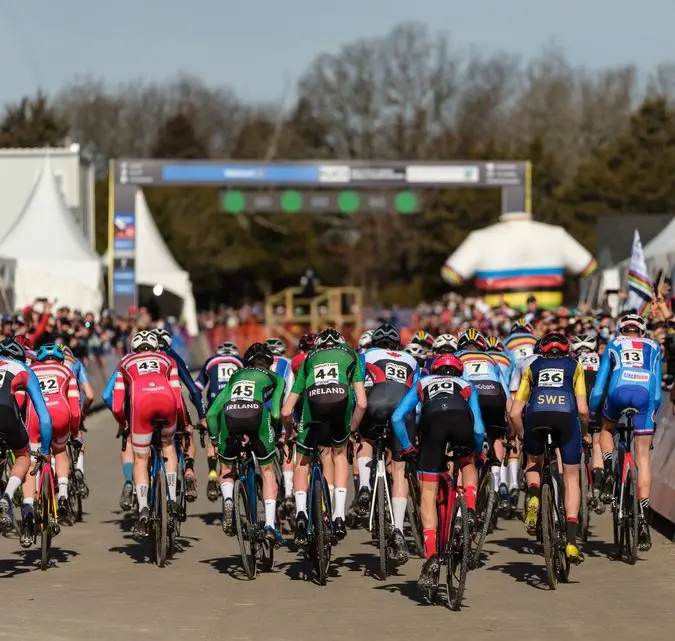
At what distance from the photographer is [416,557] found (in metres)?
13.3

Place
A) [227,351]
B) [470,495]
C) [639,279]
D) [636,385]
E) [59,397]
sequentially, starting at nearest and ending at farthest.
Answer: [470,495] < [636,385] < [59,397] < [227,351] < [639,279]

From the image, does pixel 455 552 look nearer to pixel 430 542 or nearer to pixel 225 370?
pixel 430 542

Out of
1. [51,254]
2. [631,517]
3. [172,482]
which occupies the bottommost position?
[631,517]

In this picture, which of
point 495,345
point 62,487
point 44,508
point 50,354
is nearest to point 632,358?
point 495,345

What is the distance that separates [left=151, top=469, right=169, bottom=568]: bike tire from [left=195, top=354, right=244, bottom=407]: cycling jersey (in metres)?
2.86

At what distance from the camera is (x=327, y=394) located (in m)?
12.2

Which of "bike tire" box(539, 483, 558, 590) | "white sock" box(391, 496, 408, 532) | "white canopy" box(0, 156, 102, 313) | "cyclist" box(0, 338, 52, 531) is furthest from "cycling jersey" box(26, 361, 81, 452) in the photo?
"white canopy" box(0, 156, 102, 313)

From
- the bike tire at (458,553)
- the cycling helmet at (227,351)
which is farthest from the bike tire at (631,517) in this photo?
the cycling helmet at (227,351)

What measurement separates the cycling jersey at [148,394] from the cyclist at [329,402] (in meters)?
1.05

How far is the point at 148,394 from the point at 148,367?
20 cm

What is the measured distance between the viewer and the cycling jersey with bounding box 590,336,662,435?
13102 millimetres

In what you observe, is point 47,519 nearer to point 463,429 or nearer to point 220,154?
point 463,429

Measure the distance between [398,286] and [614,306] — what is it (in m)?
55.0

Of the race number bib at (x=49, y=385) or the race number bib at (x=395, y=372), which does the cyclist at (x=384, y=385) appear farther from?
the race number bib at (x=49, y=385)
